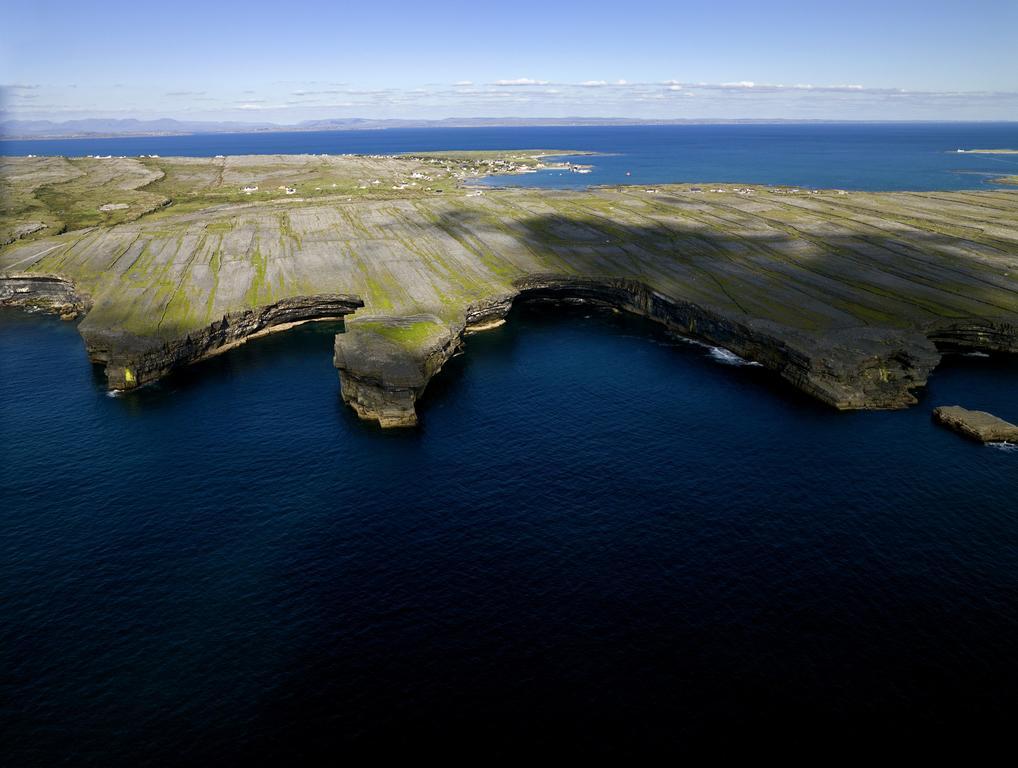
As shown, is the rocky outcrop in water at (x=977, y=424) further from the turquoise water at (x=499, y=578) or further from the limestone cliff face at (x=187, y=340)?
the limestone cliff face at (x=187, y=340)

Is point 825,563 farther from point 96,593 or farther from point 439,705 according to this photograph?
point 96,593

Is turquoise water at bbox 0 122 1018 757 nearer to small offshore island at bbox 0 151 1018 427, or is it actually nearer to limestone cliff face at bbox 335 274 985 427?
limestone cliff face at bbox 335 274 985 427

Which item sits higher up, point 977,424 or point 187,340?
point 187,340

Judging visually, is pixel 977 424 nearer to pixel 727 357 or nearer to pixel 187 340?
pixel 727 357

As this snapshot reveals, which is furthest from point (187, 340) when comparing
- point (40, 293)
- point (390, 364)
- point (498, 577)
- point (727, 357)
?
point (727, 357)

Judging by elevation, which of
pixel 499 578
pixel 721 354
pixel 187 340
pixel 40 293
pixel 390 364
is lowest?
pixel 499 578

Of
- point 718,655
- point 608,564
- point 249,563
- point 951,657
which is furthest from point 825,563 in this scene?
point 249,563
